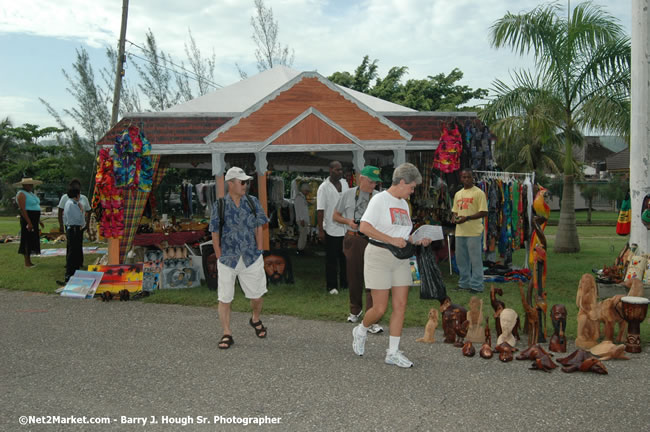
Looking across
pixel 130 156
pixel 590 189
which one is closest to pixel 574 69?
pixel 130 156

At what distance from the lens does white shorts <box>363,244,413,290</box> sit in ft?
16.3

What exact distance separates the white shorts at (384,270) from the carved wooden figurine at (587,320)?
6.49ft

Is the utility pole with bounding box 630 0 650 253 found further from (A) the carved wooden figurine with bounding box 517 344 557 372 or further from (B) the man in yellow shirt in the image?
(A) the carved wooden figurine with bounding box 517 344 557 372

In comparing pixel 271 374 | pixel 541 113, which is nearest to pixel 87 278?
pixel 271 374

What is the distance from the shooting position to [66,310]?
7.85m

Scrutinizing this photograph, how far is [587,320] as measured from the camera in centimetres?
557

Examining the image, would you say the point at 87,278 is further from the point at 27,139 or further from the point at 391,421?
the point at 27,139

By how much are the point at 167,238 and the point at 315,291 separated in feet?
9.96

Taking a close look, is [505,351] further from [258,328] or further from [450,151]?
[450,151]

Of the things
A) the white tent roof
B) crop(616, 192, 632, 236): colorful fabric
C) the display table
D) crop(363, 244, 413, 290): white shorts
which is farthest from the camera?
the white tent roof

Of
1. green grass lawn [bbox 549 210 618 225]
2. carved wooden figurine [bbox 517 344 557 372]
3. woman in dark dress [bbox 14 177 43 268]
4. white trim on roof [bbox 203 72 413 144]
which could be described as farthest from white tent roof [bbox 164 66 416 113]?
green grass lawn [bbox 549 210 618 225]

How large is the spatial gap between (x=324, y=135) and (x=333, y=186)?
6.16 feet

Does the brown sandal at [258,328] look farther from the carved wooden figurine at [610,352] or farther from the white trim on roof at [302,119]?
the white trim on roof at [302,119]

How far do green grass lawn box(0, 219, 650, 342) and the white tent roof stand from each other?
11.5 ft
